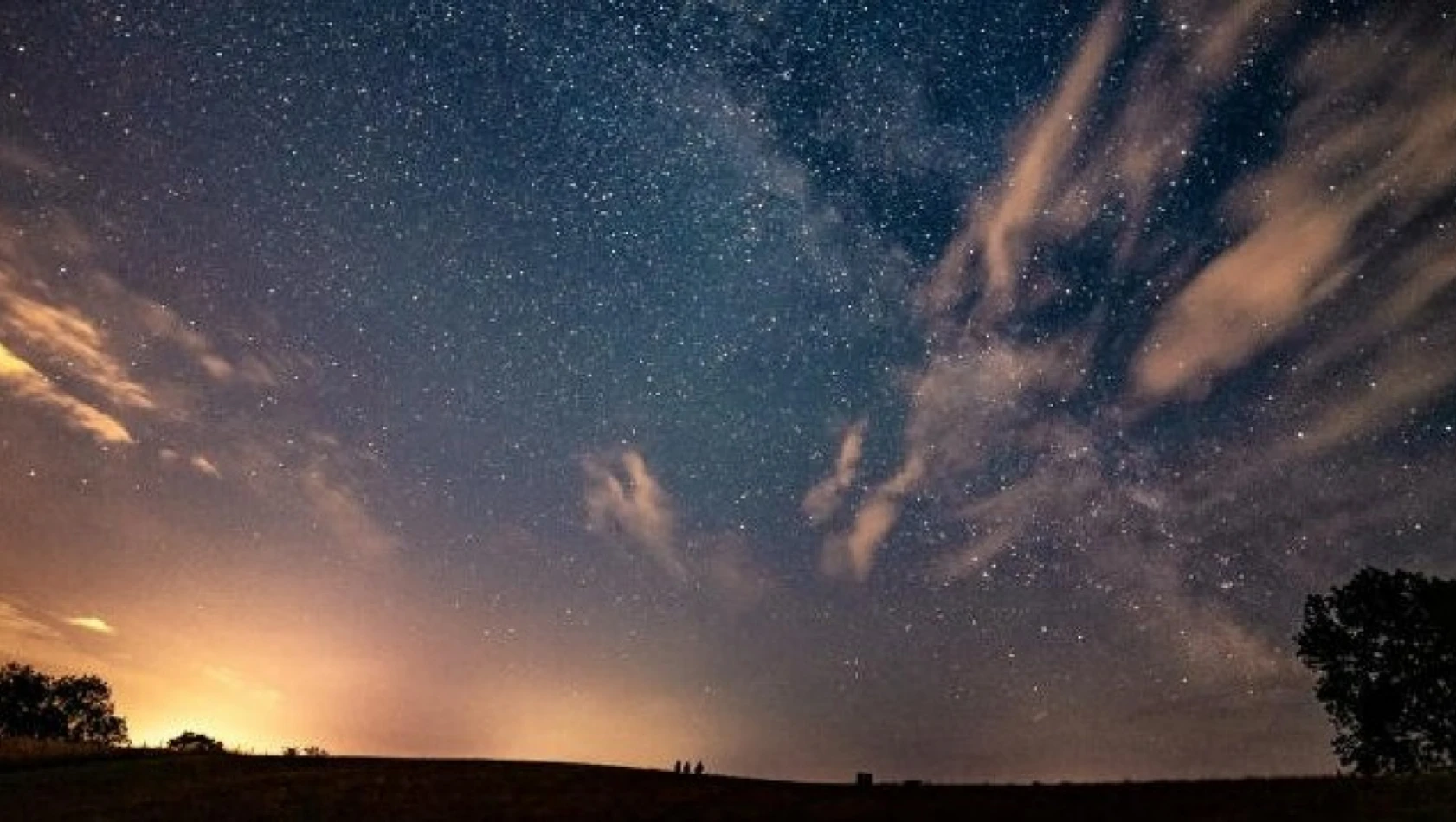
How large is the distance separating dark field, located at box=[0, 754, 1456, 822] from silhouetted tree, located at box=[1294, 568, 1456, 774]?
33.6m

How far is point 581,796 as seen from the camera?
25.6 m

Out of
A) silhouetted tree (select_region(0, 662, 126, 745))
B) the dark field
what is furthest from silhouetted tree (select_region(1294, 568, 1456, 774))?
silhouetted tree (select_region(0, 662, 126, 745))

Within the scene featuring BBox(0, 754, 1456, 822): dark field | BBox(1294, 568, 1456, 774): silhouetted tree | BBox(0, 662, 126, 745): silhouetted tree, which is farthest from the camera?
BBox(0, 662, 126, 745): silhouetted tree

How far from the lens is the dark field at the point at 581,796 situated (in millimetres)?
18984

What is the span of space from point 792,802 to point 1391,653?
41.1 m

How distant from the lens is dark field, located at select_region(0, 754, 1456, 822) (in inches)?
747

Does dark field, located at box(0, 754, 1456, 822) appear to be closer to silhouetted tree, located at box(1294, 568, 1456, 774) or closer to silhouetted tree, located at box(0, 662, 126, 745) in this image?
silhouetted tree, located at box(1294, 568, 1456, 774)

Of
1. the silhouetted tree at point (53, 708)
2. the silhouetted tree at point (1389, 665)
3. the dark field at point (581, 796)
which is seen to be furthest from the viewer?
the silhouetted tree at point (53, 708)

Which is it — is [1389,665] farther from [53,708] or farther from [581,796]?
[53,708]

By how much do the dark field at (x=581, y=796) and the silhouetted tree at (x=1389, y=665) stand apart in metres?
33.6

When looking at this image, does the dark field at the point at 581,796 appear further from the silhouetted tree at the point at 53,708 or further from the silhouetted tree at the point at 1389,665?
the silhouetted tree at the point at 53,708

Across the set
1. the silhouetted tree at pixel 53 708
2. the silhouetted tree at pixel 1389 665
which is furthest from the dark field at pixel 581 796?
the silhouetted tree at pixel 53 708

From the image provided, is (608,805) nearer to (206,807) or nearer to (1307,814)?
(206,807)

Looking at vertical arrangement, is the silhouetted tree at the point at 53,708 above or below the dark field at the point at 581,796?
above
